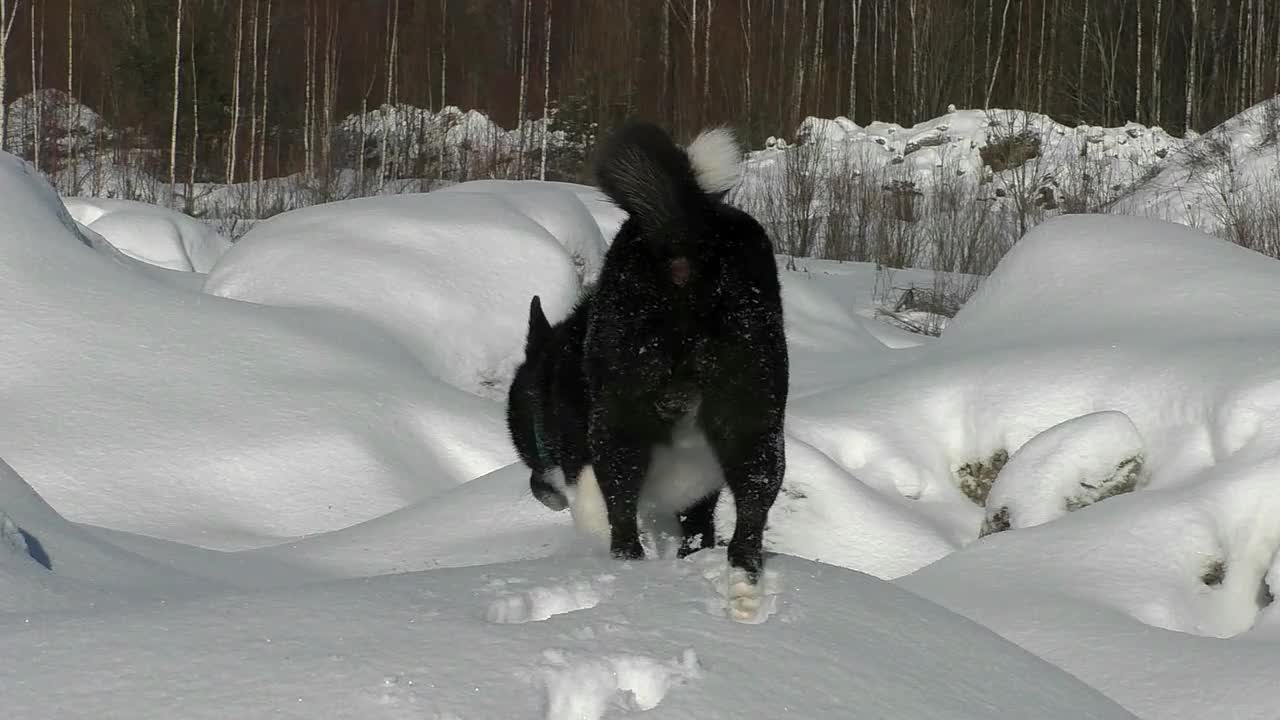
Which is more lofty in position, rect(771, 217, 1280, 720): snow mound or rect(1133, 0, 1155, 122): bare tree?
rect(1133, 0, 1155, 122): bare tree

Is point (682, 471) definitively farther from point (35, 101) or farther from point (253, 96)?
point (35, 101)

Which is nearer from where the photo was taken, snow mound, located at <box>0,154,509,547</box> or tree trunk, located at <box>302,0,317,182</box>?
snow mound, located at <box>0,154,509,547</box>

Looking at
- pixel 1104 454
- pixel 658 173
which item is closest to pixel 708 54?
pixel 1104 454

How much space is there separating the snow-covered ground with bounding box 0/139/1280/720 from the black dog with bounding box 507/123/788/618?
0.67 ft

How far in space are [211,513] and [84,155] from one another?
20.8 m

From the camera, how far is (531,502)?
3902mm

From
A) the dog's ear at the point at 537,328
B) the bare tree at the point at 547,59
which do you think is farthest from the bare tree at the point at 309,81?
the dog's ear at the point at 537,328

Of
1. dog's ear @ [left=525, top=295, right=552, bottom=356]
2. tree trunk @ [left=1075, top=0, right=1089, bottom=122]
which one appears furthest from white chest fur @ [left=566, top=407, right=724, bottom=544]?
tree trunk @ [left=1075, top=0, right=1089, bottom=122]

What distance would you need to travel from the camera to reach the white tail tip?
7.25 ft

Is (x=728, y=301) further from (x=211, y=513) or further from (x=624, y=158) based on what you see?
(x=211, y=513)

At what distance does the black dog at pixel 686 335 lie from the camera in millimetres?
2109

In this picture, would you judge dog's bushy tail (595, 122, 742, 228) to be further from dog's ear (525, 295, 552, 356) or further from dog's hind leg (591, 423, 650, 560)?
dog's ear (525, 295, 552, 356)

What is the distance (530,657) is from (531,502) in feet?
7.77

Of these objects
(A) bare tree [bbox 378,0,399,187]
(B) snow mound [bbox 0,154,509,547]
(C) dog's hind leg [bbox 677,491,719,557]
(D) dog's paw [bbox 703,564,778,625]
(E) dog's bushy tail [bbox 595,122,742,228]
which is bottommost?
(B) snow mound [bbox 0,154,509,547]
